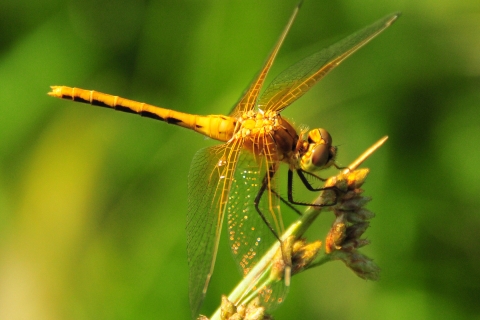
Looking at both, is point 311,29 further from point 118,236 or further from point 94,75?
point 118,236

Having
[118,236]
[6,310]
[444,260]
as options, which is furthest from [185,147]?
[444,260]

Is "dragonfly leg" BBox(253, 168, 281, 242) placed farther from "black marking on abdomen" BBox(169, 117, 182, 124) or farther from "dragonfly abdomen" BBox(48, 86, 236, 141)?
"black marking on abdomen" BBox(169, 117, 182, 124)

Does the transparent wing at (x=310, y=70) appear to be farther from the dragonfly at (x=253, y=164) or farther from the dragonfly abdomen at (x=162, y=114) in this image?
the dragonfly abdomen at (x=162, y=114)

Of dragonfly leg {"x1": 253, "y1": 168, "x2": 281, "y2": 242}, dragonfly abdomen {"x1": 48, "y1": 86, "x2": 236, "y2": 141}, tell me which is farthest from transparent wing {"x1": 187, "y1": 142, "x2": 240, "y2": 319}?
dragonfly abdomen {"x1": 48, "y1": 86, "x2": 236, "y2": 141}

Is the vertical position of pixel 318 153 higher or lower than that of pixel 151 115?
lower

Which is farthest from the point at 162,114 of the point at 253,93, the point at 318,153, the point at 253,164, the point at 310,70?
the point at 318,153

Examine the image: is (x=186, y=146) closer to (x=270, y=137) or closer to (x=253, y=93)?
(x=253, y=93)

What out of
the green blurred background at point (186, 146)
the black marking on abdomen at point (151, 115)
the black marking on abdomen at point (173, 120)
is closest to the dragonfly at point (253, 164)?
the black marking on abdomen at point (173, 120)
